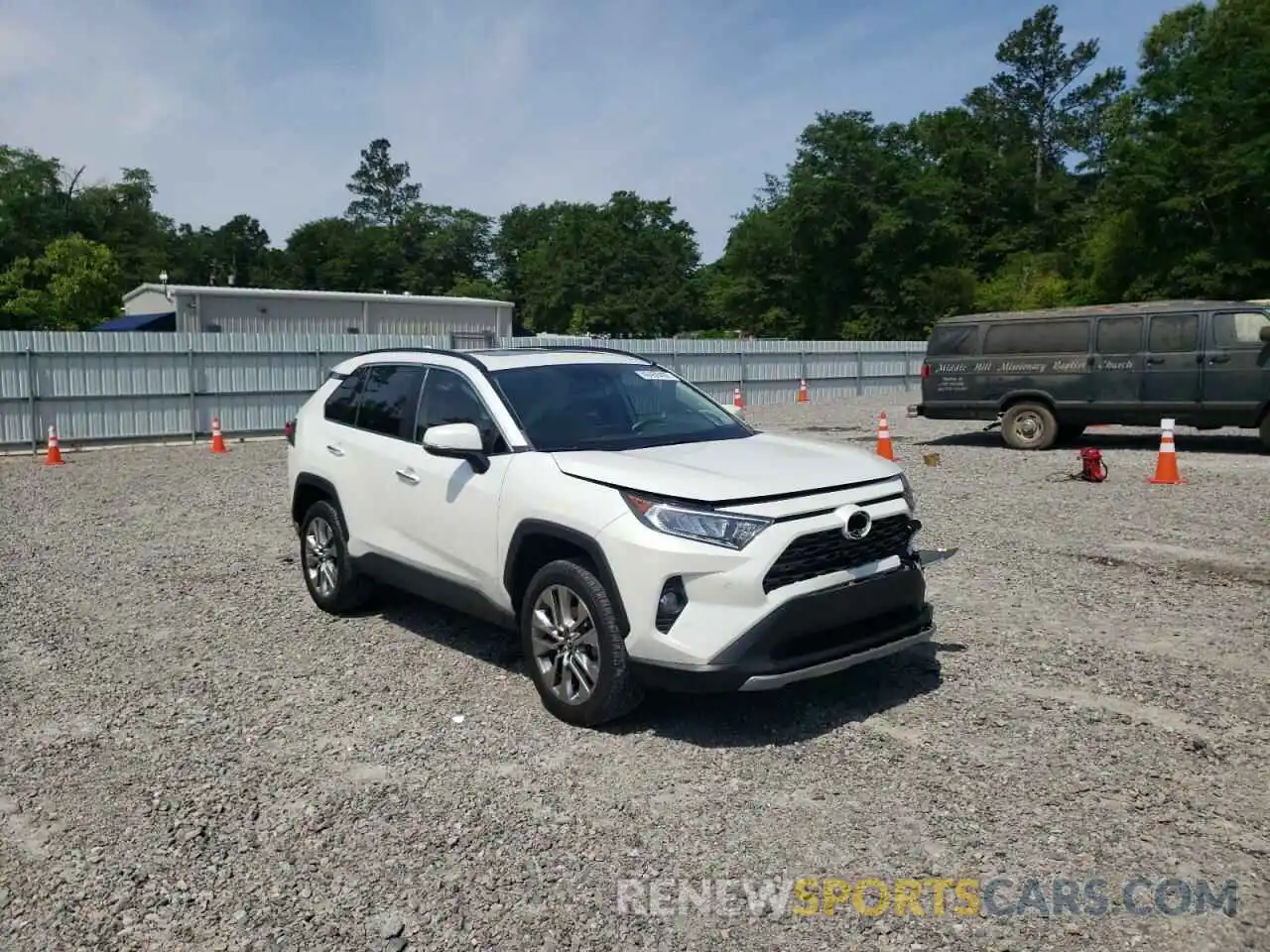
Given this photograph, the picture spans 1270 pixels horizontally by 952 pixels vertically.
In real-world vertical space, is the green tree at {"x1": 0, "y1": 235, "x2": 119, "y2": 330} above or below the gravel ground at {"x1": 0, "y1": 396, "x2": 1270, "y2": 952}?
above

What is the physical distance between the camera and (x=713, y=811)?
13.3 feet

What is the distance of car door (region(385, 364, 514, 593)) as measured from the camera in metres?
5.32

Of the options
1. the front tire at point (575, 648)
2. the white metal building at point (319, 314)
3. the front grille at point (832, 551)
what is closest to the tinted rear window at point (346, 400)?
the front tire at point (575, 648)

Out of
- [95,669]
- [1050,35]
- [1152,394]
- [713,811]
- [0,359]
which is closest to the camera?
[713,811]

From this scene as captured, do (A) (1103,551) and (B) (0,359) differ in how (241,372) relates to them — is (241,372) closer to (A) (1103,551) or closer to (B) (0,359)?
(B) (0,359)

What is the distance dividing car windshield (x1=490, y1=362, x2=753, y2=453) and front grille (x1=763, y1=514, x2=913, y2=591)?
1.12m

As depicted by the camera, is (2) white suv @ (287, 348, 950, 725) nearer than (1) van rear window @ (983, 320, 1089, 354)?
Yes

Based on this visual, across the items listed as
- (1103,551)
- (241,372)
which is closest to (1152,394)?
(1103,551)

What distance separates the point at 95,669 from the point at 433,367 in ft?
8.29

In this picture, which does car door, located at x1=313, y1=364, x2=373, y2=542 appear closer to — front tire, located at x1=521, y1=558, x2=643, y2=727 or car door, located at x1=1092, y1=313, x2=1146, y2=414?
front tire, located at x1=521, y1=558, x2=643, y2=727

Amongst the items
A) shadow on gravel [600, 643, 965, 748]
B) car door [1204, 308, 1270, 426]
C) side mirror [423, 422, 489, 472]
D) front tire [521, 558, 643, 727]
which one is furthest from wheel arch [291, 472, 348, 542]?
car door [1204, 308, 1270, 426]

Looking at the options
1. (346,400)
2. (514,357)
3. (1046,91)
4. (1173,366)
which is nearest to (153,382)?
(346,400)

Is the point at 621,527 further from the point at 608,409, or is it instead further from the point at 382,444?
the point at 382,444

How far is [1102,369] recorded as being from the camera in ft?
48.9
